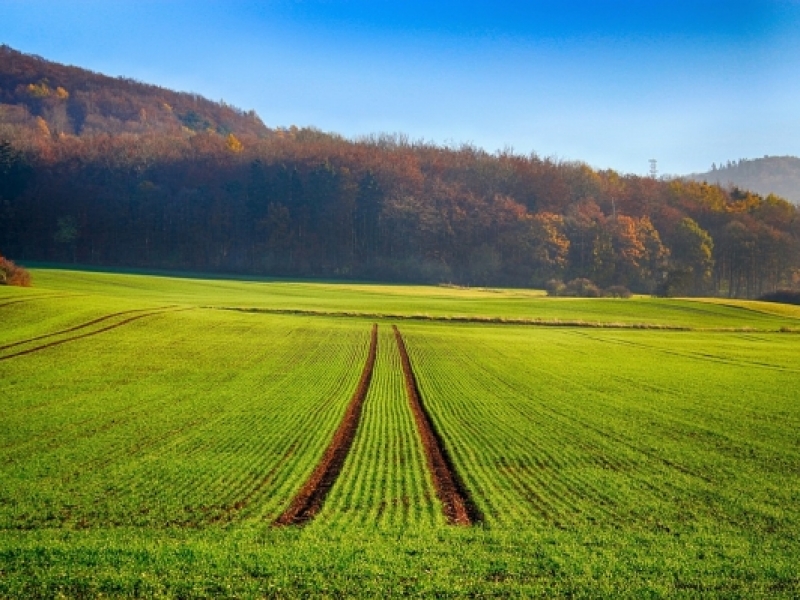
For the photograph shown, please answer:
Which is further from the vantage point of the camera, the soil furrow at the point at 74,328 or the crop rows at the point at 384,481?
the soil furrow at the point at 74,328

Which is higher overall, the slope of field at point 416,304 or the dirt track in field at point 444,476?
the slope of field at point 416,304

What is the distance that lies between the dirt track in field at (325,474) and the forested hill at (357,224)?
9259cm

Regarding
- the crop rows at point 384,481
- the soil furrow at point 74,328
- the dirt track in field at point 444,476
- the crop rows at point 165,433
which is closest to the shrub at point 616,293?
the soil furrow at point 74,328

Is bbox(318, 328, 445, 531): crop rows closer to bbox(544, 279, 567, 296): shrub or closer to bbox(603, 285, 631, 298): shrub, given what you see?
bbox(603, 285, 631, 298): shrub

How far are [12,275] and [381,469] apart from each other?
4987cm

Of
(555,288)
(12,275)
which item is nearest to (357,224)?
(555,288)

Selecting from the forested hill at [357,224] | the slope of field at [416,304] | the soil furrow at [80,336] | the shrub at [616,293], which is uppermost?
the forested hill at [357,224]

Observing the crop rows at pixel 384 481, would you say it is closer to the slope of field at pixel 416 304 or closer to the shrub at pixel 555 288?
the slope of field at pixel 416 304

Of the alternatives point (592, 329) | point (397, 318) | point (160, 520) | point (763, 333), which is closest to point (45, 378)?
point (160, 520)

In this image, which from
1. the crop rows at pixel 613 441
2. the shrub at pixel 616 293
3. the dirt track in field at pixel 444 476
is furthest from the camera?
the shrub at pixel 616 293

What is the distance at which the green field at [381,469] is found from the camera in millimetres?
9852

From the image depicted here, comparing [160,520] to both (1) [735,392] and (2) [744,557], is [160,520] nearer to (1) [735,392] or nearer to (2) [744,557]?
(2) [744,557]

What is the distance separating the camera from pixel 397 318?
57688mm

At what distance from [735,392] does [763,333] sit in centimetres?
3253
